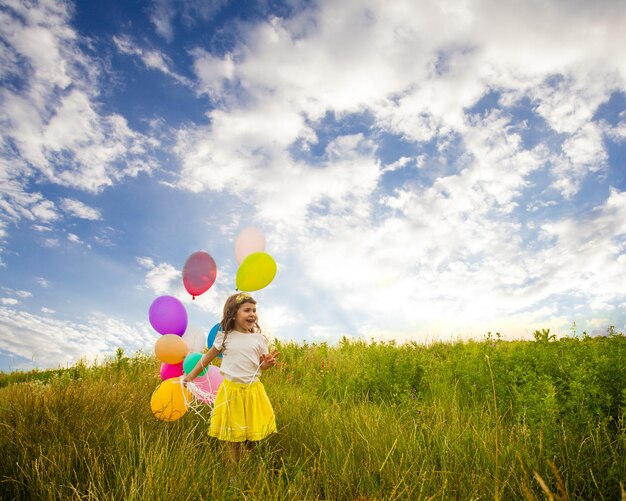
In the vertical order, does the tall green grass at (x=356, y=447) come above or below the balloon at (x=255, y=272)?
below

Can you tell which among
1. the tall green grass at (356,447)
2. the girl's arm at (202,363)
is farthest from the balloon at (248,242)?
the tall green grass at (356,447)

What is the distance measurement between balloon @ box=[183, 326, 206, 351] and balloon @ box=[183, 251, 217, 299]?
0.45m

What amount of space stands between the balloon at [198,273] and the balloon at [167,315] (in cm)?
25

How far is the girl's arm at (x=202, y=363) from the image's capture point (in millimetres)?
4719

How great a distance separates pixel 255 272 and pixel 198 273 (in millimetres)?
839

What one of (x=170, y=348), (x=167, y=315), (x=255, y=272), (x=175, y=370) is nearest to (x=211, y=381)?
(x=175, y=370)

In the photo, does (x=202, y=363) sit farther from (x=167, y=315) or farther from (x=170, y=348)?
(x=167, y=315)

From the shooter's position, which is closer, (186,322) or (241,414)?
(241,414)

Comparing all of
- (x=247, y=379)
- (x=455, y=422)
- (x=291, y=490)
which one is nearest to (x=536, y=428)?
(x=455, y=422)

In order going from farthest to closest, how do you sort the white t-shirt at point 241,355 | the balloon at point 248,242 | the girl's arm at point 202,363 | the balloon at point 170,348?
1. the balloon at point 248,242
2. the balloon at point 170,348
3. the girl's arm at point 202,363
4. the white t-shirt at point 241,355

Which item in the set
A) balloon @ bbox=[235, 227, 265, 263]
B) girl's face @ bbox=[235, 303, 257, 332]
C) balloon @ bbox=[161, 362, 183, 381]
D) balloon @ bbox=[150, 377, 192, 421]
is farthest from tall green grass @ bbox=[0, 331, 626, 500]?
balloon @ bbox=[235, 227, 265, 263]

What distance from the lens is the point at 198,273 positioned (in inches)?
204

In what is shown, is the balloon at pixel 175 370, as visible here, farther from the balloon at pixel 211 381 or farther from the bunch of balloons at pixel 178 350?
the balloon at pixel 211 381

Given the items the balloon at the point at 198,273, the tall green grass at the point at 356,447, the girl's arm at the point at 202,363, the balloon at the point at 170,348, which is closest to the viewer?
the tall green grass at the point at 356,447
